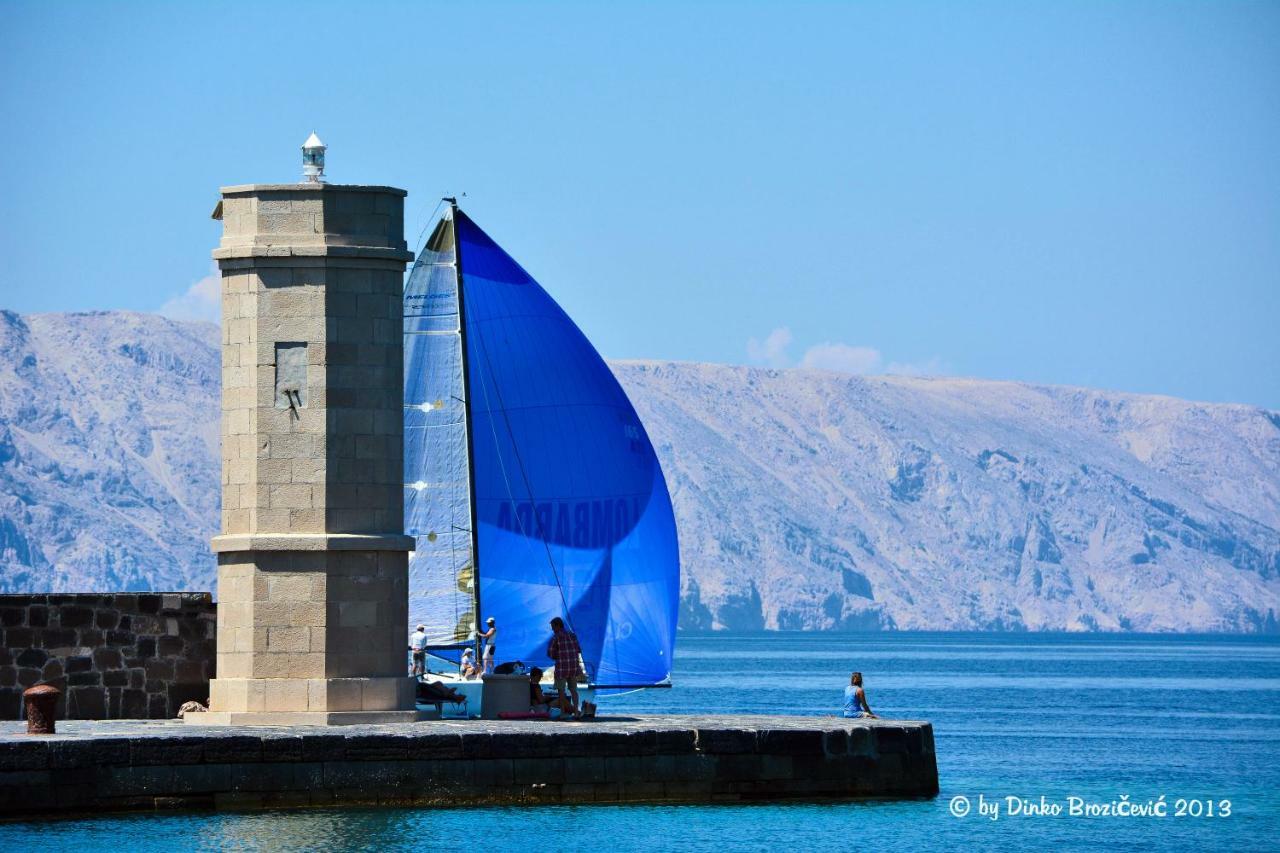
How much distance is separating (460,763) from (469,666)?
8314mm

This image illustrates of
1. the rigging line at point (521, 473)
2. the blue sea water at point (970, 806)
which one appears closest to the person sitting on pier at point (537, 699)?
the blue sea water at point (970, 806)

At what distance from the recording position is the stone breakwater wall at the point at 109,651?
88.3 ft

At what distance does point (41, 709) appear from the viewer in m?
24.3

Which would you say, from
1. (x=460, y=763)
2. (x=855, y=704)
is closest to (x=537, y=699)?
(x=460, y=763)

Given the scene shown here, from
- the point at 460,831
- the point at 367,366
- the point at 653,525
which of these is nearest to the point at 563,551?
the point at 653,525

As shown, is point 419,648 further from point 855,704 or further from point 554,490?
point 855,704

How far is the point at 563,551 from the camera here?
37.0 m

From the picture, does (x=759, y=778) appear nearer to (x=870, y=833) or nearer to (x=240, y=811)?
(x=870, y=833)

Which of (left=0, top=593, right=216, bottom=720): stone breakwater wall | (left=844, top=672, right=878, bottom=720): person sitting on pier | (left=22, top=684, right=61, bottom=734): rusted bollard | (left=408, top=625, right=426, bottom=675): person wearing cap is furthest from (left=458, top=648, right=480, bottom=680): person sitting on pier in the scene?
(left=22, top=684, right=61, bottom=734): rusted bollard

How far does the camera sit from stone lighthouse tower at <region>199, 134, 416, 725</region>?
26.0m

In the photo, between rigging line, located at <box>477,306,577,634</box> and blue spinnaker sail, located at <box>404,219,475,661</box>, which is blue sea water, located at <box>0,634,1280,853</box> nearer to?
rigging line, located at <box>477,306,577,634</box>

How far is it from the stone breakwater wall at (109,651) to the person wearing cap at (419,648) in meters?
5.91

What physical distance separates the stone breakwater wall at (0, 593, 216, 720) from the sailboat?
9.47 metres

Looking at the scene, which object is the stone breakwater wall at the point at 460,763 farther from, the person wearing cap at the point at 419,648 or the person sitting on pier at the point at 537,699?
the person wearing cap at the point at 419,648
